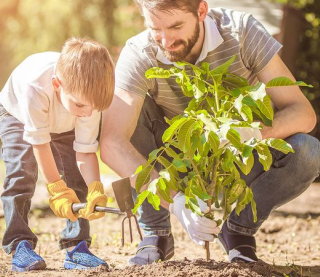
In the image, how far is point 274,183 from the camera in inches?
141

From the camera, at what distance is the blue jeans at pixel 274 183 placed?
3.53 m

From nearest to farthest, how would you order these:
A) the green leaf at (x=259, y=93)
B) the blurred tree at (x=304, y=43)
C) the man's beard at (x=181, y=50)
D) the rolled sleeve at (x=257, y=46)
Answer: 1. the green leaf at (x=259, y=93)
2. the man's beard at (x=181, y=50)
3. the rolled sleeve at (x=257, y=46)
4. the blurred tree at (x=304, y=43)

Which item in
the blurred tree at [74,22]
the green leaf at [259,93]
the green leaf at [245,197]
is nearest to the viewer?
the green leaf at [259,93]

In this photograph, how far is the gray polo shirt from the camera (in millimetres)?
3574

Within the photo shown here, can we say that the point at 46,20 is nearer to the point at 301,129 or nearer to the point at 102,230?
the point at 102,230

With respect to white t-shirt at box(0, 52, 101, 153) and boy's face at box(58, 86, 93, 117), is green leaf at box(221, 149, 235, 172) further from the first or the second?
white t-shirt at box(0, 52, 101, 153)

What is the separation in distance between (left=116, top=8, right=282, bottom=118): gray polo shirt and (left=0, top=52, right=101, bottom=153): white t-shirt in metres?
0.34

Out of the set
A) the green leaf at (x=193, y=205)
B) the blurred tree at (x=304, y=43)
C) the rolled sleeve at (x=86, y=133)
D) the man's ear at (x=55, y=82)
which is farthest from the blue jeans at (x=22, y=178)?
the blurred tree at (x=304, y=43)

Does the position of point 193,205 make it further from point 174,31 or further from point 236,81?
point 174,31

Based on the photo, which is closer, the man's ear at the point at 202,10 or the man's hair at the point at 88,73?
the man's hair at the point at 88,73

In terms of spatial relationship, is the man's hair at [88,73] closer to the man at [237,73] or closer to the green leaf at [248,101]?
the man at [237,73]

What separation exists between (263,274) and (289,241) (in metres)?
1.75

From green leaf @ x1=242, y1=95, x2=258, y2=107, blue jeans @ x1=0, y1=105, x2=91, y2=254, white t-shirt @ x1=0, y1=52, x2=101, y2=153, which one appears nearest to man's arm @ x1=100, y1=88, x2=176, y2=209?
white t-shirt @ x1=0, y1=52, x2=101, y2=153

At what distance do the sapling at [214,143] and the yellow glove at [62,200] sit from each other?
47 centimetres
